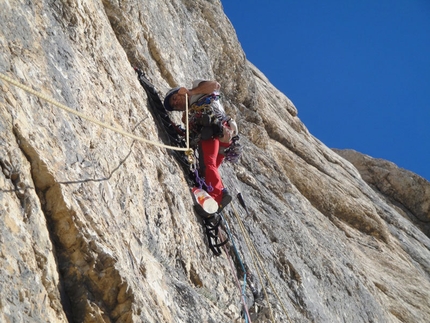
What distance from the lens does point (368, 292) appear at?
29.4 ft

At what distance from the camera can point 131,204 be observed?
439 centimetres

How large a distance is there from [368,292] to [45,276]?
279 inches

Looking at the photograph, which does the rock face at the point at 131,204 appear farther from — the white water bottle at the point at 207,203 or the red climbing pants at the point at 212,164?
the red climbing pants at the point at 212,164

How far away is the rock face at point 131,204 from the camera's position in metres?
3.21

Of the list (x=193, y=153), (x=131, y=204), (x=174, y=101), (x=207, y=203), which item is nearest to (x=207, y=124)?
(x=193, y=153)

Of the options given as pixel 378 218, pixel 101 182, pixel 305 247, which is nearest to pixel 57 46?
pixel 101 182

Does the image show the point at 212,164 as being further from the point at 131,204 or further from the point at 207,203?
the point at 131,204

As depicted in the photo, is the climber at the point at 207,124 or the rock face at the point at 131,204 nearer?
the rock face at the point at 131,204

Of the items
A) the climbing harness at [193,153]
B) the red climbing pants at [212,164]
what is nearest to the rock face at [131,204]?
the climbing harness at [193,153]

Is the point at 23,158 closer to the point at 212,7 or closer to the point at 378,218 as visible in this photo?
the point at 212,7

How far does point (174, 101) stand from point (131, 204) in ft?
8.11

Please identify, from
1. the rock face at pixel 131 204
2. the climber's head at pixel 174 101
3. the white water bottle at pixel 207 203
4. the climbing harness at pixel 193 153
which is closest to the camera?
the rock face at pixel 131 204

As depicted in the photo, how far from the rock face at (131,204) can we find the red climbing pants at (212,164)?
1.33 ft

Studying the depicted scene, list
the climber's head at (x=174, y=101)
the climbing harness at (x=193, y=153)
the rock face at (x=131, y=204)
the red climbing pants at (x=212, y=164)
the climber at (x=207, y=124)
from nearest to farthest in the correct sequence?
the rock face at (x=131, y=204)
the climbing harness at (x=193, y=153)
the red climbing pants at (x=212, y=164)
the climber at (x=207, y=124)
the climber's head at (x=174, y=101)
